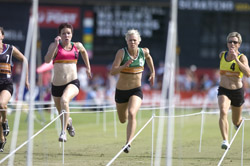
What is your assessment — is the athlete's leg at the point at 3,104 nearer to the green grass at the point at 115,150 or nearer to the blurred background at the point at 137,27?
the green grass at the point at 115,150

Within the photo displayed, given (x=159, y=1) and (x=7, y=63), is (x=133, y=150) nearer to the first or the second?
(x=7, y=63)

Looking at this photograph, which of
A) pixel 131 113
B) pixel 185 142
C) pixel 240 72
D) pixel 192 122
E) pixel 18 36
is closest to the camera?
pixel 131 113

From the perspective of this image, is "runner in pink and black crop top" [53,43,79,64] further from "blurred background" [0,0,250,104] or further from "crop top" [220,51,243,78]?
"blurred background" [0,0,250,104]

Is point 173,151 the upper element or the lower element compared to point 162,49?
lower

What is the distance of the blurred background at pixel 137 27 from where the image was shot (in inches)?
1023

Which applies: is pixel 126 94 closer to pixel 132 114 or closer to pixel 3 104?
pixel 132 114

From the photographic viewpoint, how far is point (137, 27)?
26.1m

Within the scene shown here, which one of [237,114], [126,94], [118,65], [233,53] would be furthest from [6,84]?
[237,114]

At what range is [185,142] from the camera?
13.5 metres

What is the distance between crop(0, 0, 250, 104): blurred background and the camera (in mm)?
25984

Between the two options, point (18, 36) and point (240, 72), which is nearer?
point (240, 72)

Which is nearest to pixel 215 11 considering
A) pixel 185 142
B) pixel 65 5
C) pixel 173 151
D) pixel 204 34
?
pixel 204 34

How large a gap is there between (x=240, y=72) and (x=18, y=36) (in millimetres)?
16072

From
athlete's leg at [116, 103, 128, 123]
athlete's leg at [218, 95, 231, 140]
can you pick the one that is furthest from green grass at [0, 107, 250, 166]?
athlete's leg at [116, 103, 128, 123]
